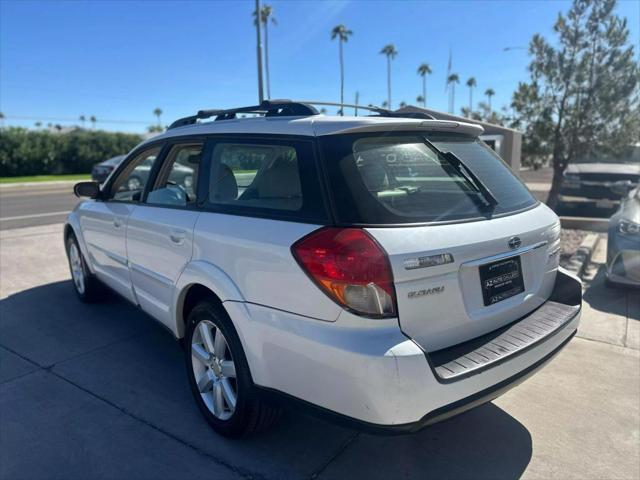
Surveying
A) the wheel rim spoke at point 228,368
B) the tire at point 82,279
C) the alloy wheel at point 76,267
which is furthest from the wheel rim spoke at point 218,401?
the alloy wheel at point 76,267

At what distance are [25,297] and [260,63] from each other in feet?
49.7

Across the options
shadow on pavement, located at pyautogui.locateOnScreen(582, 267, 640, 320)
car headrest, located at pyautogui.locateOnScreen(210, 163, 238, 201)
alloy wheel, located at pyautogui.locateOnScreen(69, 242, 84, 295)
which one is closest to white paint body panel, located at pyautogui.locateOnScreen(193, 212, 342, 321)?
car headrest, located at pyautogui.locateOnScreen(210, 163, 238, 201)

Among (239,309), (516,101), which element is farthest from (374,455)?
(516,101)

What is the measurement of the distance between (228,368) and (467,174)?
1.71 m

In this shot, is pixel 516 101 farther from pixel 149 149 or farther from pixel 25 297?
pixel 25 297

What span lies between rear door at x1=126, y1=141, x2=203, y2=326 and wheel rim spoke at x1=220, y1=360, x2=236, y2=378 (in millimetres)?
659

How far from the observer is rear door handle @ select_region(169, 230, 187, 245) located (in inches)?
119

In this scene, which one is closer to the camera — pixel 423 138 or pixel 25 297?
pixel 423 138

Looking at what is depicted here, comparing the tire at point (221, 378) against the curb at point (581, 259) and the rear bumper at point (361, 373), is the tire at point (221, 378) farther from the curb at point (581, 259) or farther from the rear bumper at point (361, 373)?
the curb at point (581, 259)

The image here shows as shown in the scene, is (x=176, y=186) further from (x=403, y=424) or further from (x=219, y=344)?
(x=403, y=424)

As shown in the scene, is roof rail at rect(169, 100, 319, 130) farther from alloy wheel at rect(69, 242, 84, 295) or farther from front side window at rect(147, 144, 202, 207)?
alloy wheel at rect(69, 242, 84, 295)

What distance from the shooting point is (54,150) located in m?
35.0

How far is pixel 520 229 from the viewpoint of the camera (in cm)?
261

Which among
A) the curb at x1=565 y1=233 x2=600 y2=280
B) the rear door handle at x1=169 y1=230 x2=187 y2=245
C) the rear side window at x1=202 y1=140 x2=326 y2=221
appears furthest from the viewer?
the curb at x1=565 y1=233 x2=600 y2=280
